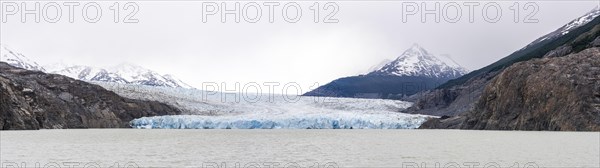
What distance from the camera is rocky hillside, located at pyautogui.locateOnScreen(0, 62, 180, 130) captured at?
1740 inches

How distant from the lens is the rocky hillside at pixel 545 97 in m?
40.2

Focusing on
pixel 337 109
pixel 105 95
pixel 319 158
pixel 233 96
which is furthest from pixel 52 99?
pixel 319 158

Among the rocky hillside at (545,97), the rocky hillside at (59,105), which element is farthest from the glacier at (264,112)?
the rocky hillside at (545,97)

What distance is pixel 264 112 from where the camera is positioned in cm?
6544

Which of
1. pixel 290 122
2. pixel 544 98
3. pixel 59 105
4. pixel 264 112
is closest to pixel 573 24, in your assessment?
pixel 264 112

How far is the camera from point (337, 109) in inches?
2867

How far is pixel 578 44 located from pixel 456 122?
87.5ft

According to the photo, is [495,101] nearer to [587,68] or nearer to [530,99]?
[530,99]

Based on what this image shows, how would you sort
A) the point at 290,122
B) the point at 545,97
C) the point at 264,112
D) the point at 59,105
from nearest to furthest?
the point at 545,97
the point at 59,105
the point at 290,122
the point at 264,112

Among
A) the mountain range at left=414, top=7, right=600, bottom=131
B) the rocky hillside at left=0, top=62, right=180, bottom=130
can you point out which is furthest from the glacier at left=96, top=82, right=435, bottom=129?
the mountain range at left=414, top=7, right=600, bottom=131

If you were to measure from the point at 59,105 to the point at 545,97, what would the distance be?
39.9 meters

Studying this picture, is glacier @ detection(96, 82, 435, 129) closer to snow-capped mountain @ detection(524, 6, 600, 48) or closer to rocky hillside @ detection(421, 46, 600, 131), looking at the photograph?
rocky hillside @ detection(421, 46, 600, 131)

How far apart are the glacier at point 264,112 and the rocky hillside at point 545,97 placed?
8.96 meters

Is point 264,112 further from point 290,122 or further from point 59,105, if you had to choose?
point 59,105
